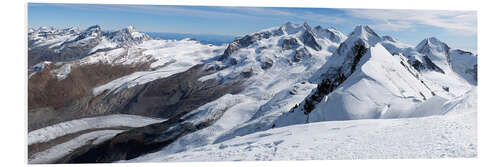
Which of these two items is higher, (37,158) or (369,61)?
(369,61)

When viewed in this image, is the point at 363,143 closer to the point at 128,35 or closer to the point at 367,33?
the point at 367,33

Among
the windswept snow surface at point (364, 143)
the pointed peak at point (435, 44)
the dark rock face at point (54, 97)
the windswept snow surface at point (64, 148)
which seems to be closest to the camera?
the windswept snow surface at point (364, 143)

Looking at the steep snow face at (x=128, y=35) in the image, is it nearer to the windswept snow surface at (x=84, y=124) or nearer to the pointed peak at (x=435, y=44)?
the windswept snow surface at (x=84, y=124)

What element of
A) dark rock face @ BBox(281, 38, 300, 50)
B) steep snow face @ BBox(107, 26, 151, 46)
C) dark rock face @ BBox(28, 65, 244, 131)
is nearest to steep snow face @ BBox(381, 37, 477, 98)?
steep snow face @ BBox(107, 26, 151, 46)

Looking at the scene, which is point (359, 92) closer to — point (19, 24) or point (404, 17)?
point (404, 17)

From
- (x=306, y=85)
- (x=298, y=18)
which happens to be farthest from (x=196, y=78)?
(x=298, y=18)

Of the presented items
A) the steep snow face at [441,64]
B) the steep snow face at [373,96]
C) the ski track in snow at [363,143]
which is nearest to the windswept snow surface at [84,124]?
the ski track in snow at [363,143]
